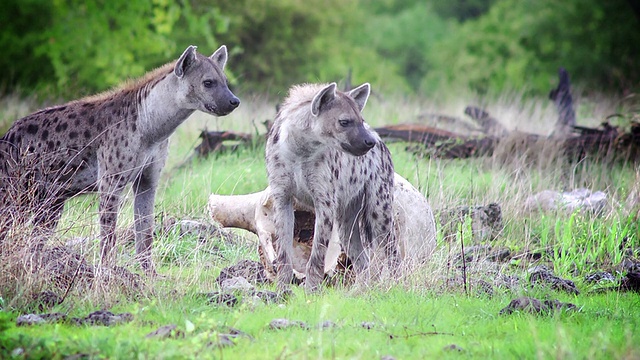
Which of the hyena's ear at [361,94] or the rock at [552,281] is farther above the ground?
the hyena's ear at [361,94]

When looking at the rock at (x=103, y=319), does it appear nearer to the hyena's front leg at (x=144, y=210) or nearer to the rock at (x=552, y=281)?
the hyena's front leg at (x=144, y=210)

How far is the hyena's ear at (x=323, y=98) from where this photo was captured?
6.23 meters

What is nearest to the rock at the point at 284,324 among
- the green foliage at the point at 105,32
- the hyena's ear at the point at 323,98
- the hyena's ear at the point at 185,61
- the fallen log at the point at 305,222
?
the fallen log at the point at 305,222

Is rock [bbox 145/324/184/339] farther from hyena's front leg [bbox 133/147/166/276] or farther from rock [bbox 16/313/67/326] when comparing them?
hyena's front leg [bbox 133/147/166/276]

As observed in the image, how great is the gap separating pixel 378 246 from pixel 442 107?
8276 mm

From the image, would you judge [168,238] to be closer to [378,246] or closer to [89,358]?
[378,246]

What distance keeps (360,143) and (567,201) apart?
341 centimetres

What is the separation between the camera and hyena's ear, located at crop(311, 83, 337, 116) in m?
6.23

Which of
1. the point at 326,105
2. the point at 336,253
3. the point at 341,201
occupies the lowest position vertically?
the point at 336,253

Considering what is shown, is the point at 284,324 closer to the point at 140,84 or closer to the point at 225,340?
the point at 225,340

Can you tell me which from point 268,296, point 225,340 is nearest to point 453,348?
point 225,340

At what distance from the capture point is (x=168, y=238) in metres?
7.14

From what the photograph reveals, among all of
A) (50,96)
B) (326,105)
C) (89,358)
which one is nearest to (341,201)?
(326,105)

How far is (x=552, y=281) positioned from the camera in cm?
633
